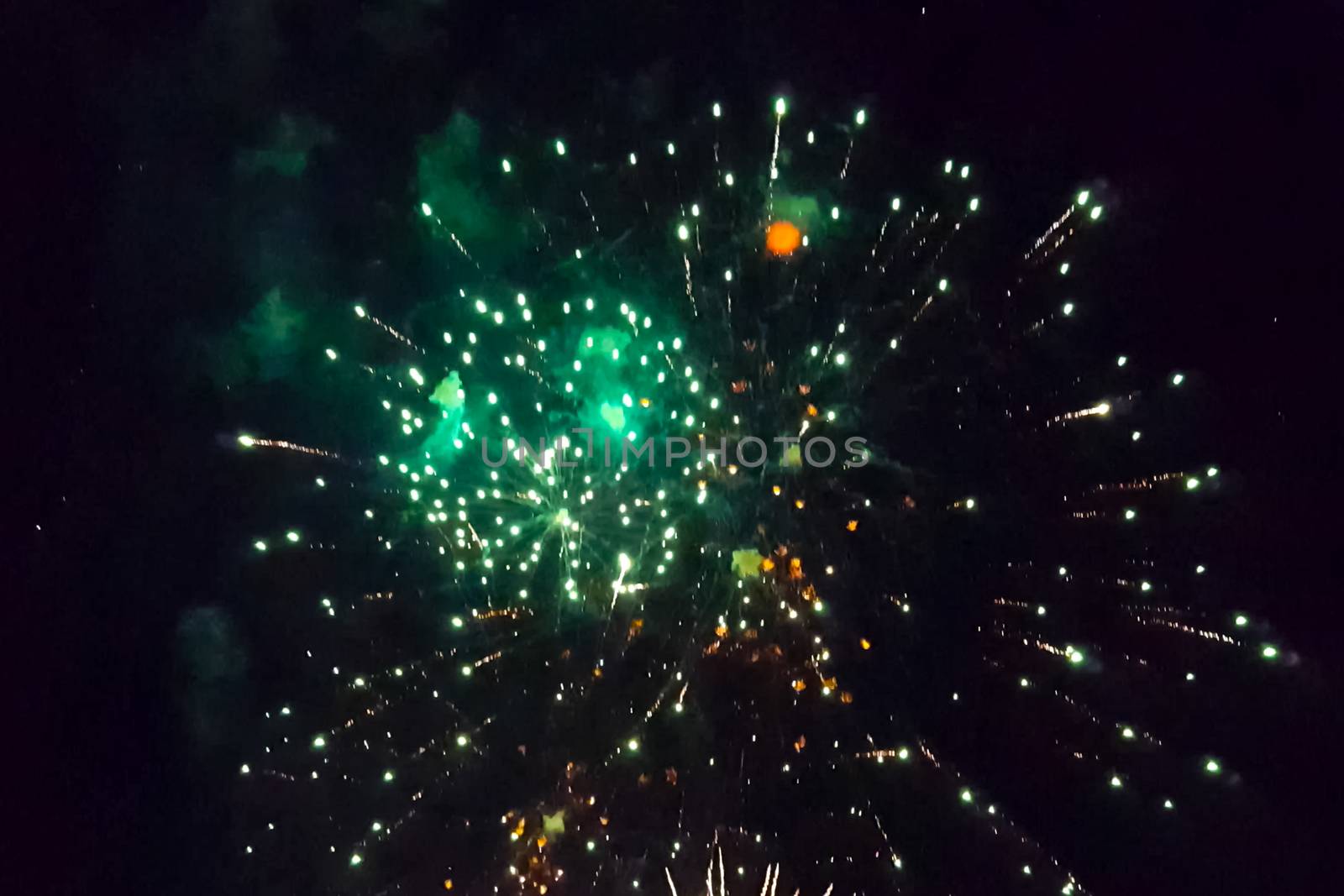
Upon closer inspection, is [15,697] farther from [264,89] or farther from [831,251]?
[831,251]

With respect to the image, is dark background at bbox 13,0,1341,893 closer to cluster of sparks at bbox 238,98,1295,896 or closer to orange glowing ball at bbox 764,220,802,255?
cluster of sparks at bbox 238,98,1295,896

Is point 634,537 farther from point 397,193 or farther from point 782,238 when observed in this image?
point 397,193

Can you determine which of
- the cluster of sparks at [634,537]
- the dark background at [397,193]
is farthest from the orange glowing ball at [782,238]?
the dark background at [397,193]

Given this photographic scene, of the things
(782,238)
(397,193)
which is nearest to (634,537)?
(782,238)

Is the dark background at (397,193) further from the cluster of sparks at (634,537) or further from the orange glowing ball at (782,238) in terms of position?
the orange glowing ball at (782,238)

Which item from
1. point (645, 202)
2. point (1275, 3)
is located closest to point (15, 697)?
point (645, 202)

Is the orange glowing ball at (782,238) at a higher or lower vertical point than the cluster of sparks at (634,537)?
higher
